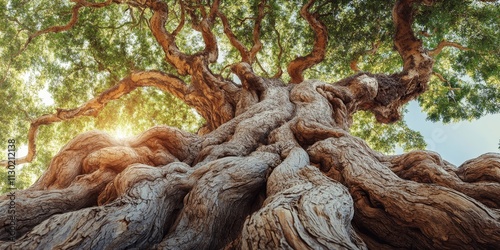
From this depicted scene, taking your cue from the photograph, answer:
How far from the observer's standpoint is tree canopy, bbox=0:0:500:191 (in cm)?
890

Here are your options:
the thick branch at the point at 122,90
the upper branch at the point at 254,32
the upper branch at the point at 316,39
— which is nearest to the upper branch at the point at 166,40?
the thick branch at the point at 122,90

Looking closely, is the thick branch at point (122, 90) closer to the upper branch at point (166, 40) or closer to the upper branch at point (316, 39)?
the upper branch at point (166, 40)

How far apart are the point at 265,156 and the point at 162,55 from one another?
8.02 m

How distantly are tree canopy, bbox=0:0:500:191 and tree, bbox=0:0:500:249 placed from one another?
64mm

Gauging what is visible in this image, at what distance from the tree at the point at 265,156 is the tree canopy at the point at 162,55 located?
64mm

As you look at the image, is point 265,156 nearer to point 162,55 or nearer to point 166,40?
point 166,40

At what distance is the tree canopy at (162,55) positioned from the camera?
29.2 ft

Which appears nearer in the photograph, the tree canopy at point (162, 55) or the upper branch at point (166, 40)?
the upper branch at point (166, 40)

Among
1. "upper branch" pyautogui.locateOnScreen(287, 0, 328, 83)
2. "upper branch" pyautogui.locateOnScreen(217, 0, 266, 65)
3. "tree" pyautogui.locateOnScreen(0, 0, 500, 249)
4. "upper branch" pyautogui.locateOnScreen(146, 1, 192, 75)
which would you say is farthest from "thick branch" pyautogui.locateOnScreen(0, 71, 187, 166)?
"upper branch" pyautogui.locateOnScreen(287, 0, 328, 83)

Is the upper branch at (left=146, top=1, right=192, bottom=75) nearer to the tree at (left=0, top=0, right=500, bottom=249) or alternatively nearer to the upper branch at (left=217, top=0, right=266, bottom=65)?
the tree at (left=0, top=0, right=500, bottom=249)

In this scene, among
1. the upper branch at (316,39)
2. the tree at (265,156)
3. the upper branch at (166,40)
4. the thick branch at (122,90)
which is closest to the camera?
the tree at (265,156)

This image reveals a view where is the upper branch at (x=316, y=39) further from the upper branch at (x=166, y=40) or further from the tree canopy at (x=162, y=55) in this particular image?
the upper branch at (x=166, y=40)

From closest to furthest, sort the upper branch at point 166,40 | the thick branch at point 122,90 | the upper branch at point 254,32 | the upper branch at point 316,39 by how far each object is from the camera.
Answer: the upper branch at point 166,40 → the thick branch at point 122,90 → the upper branch at point 316,39 → the upper branch at point 254,32

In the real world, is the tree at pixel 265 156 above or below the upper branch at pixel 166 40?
below
